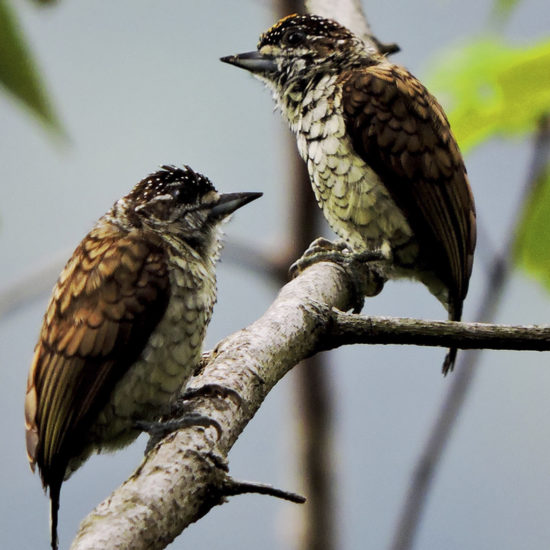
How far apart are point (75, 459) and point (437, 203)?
1810 mm

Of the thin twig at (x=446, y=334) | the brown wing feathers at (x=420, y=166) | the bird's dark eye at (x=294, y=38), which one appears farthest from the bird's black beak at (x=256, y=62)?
the thin twig at (x=446, y=334)

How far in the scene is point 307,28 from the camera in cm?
419

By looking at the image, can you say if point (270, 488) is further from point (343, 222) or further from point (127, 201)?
point (343, 222)

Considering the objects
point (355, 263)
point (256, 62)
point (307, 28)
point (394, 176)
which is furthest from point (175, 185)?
point (307, 28)

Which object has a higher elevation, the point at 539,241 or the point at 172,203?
the point at 172,203

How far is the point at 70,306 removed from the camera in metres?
2.70

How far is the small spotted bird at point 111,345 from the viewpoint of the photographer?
2.58 meters

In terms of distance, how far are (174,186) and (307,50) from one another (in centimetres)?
126

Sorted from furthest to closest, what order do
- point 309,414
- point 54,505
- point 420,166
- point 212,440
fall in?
1. point 309,414
2. point 420,166
3. point 54,505
4. point 212,440

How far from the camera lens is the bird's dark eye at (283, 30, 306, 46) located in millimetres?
4164

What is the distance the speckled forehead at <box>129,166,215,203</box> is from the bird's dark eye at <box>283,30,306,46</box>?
1198 millimetres

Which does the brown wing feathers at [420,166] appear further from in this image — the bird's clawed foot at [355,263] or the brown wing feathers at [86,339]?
the brown wing feathers at [86,339]

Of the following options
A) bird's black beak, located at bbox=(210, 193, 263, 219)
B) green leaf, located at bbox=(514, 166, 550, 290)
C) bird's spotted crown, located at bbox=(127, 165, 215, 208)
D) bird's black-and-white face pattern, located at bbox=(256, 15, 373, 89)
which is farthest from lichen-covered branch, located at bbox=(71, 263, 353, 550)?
bird's black-and-white face pattern, located at bbox=(256, 15, 373, 89)

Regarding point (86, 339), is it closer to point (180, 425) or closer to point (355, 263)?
point (180, 425)
